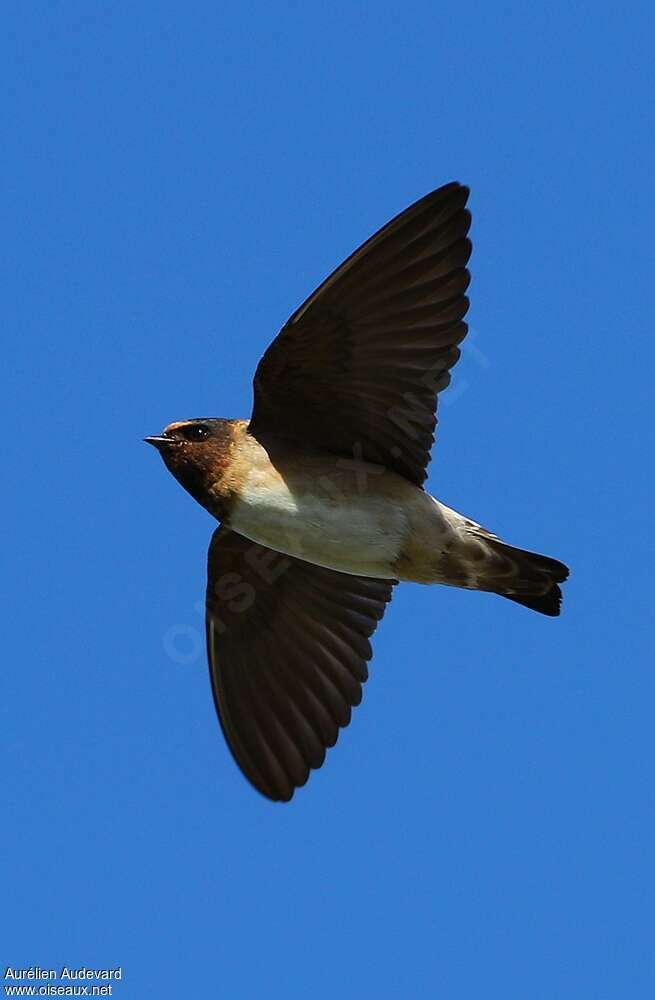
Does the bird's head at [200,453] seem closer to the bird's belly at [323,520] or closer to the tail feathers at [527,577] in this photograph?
the bird's belly at [323,520]

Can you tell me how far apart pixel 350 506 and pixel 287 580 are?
3.31ft

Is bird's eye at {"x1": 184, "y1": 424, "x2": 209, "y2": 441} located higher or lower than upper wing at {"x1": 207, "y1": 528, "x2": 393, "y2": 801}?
higher

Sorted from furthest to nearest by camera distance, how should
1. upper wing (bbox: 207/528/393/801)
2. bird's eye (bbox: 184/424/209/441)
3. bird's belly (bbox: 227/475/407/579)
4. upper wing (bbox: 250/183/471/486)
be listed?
1. upper wing (bbox: 207/528/393/801)
2. bird's eye (bbox: 184/424/209/441)
3. bird's belly (bbox: 227/475/407/579)
4. upper wing (bbox: 250/183/471/486)

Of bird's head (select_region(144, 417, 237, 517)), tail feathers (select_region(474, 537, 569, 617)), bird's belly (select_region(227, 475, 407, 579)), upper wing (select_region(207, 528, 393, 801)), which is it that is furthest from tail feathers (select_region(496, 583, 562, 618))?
bird's head (select_region(144, 417, 237, 517))

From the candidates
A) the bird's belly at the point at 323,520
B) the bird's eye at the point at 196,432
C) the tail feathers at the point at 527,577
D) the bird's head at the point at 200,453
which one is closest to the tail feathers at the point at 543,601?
the tail feathers at the point at 527,577

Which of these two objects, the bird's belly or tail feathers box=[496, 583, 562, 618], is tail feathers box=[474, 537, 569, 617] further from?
the bird's belly

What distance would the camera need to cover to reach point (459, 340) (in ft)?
22.7

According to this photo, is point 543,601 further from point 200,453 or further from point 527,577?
point 200,453

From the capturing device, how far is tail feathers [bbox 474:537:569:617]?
7289mm

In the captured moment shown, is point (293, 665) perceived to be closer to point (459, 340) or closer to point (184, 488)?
point (184, 488)

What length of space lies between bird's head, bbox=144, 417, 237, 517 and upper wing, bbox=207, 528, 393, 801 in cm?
85

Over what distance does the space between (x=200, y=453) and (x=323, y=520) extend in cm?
56

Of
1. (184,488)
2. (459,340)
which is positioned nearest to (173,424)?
(184,488)

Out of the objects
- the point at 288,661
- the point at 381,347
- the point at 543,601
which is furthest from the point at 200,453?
the point at 543,601
